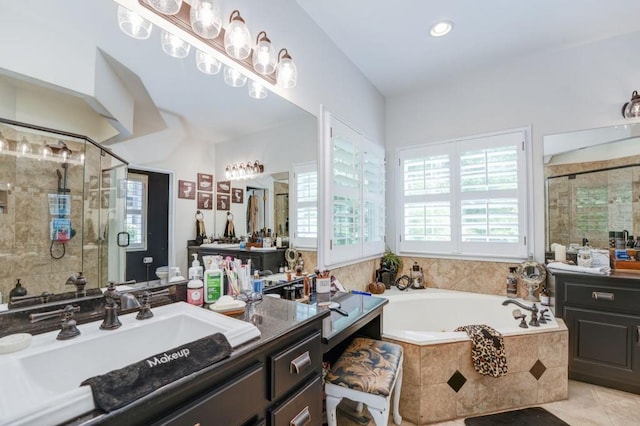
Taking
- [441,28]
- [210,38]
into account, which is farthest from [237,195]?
[441,28]

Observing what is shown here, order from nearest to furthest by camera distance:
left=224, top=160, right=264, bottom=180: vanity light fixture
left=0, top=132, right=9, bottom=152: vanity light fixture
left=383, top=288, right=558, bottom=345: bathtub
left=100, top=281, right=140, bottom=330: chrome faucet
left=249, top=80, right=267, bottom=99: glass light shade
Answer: left=0, top=132, right=9, bottom=152: vanity light fixture
left=100, top=281, right=140, bottom=330: chrome faucet
left=224, top=160, right=264, bottom=180: vanity light fixture
left=249, top=80, right=267, bottom=99: glass light shade
left=383, top=288, right=558, bottom=345: bathtub

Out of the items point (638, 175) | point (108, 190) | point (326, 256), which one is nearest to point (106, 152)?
point (108, 190)

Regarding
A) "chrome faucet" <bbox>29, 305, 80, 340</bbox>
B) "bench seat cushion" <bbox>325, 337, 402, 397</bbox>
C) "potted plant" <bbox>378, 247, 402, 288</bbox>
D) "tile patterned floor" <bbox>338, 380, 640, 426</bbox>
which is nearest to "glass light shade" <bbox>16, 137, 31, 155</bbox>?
"chrome faucet" <bbox>29, 305, 80, 340</bbox>

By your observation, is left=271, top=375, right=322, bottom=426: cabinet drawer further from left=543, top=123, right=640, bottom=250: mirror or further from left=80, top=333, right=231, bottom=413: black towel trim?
left=543, top=123, right=640, bottom=250: mirror

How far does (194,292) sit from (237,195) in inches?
22.0

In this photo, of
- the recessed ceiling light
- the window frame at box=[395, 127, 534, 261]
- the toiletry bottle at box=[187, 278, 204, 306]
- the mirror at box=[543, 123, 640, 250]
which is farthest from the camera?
the window frame at box=[395, 127, 534, 261]

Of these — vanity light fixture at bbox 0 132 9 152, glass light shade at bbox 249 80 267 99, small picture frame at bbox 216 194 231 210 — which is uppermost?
glass light shade at bbox 249 80 267 99

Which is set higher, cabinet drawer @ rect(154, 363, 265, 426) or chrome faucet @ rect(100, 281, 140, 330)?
chrome faucet @ rect(100, 281, 140, 330)

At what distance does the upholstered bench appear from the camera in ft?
4.50

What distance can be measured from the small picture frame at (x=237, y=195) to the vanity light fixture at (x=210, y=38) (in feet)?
1.96

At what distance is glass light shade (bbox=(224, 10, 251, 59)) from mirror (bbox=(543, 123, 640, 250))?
277cm

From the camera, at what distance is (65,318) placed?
0.93 m

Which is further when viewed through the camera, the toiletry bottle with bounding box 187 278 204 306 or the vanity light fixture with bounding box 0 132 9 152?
the toiletry bottle with bounding box 187 278 204 306

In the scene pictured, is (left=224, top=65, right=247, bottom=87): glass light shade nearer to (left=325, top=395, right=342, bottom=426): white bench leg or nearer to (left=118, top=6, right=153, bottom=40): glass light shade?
A: (left=118, top=6, right=153, bottom=40): glass light shade
